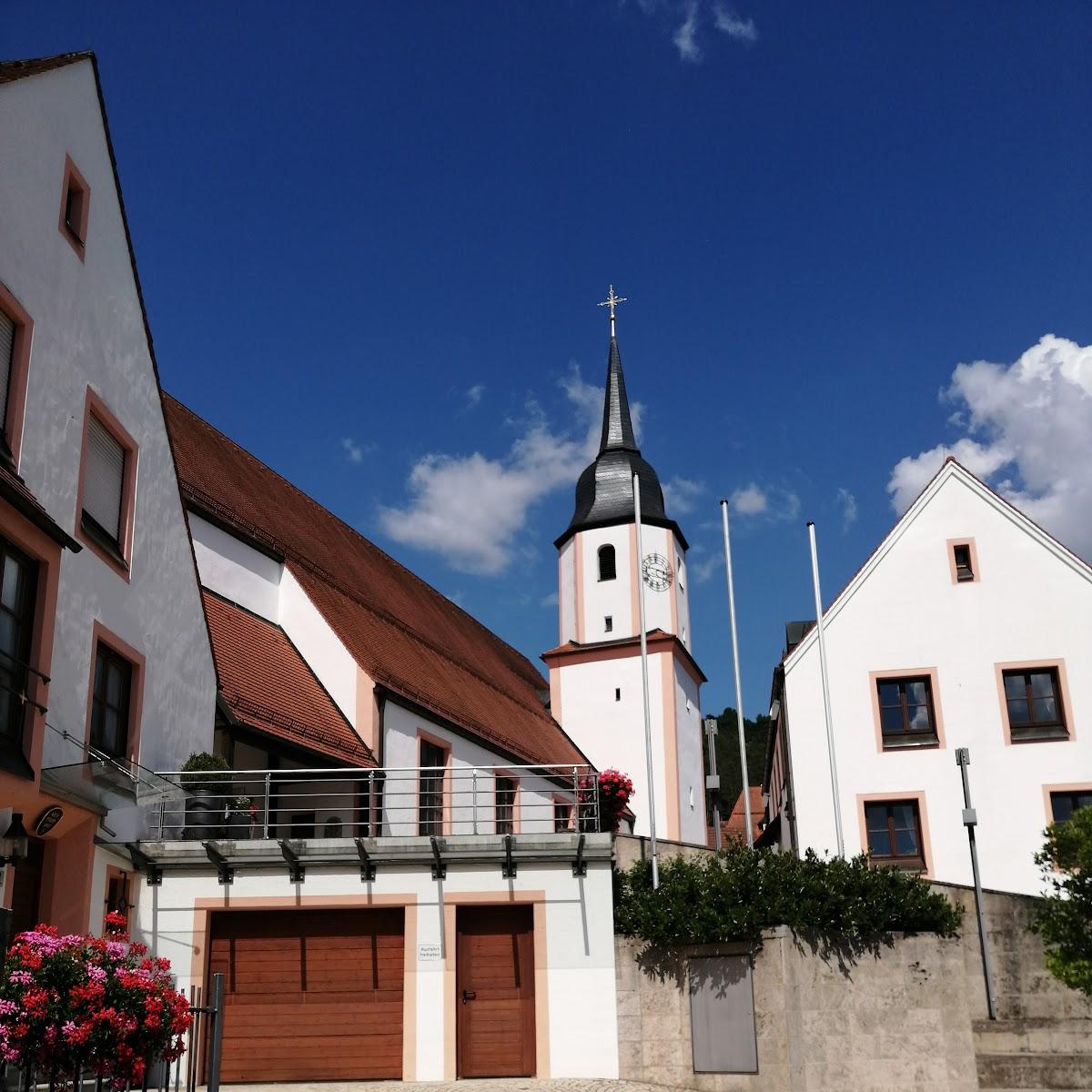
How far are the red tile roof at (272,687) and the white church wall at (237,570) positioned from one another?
0.72 ft

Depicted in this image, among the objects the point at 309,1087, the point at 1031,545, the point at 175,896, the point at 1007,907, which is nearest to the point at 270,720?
the point at 175,896

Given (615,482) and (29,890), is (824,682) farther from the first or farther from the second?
(615,482)

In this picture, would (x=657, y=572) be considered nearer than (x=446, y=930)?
No

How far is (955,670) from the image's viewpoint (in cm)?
2353

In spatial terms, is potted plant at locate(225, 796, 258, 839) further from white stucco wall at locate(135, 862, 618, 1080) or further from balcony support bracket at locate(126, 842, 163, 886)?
balcony support bracket at locate(126, 842, 163, 886)

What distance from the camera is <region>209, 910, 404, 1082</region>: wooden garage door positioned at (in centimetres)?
1522

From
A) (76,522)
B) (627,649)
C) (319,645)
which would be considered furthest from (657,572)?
(76,522)

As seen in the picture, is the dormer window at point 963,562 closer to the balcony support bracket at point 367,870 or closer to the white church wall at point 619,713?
the balcony support bracket at point 367,870

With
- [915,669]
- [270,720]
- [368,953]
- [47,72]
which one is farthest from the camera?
[915,669]

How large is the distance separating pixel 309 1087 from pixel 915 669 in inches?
538

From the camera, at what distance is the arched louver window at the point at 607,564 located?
39303mm

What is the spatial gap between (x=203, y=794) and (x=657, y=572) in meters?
24.7

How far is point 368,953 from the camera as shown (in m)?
15.7

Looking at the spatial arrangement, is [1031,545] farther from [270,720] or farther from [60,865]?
[60,865]
